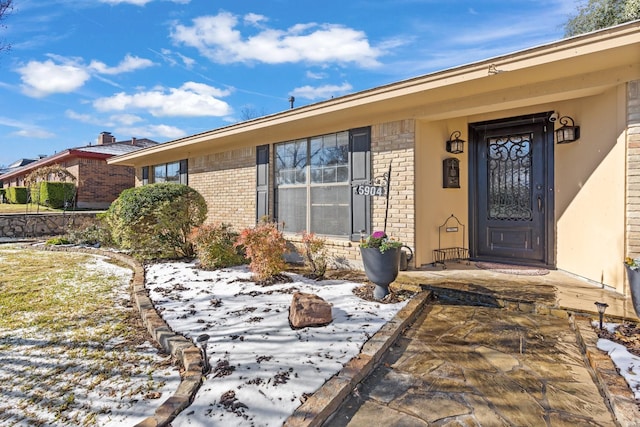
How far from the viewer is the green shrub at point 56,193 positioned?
13.6 metres

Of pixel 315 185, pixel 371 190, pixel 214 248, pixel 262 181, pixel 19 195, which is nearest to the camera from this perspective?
pixel 371 190

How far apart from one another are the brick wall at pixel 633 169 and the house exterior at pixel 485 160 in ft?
0.04

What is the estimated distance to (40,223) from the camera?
10945 millimetres

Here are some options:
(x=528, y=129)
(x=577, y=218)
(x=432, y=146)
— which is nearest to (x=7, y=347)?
(x=432, y=146)

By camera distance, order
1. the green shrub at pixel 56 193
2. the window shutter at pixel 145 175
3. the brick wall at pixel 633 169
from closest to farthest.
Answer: the brick wall at pixel 633 169, the window shutter at pixel 145 175, the green shrub at pixel 56 193

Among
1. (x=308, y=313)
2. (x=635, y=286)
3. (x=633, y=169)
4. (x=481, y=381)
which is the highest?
(x=633, y=169)

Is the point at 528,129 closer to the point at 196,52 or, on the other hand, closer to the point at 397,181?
the point at 397,181

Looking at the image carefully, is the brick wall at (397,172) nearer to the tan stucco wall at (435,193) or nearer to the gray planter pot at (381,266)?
the tan stucco wall at (435,193)

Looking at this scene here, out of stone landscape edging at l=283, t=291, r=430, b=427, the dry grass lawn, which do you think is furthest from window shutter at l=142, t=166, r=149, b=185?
stone landscape edging at l=283, t=291, r=430, b=427

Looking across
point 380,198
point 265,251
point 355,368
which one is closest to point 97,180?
point 265,251

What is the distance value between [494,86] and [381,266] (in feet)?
8.42

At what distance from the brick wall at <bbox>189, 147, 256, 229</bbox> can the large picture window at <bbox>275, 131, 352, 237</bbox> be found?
86cm

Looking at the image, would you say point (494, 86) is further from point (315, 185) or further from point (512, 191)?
point (315, 185)

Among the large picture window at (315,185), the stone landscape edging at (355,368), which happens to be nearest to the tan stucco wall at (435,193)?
the large picture window at (315,185)
